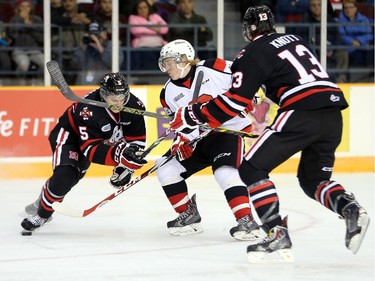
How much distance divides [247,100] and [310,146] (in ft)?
1.08

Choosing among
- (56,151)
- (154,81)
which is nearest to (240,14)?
(154,81)

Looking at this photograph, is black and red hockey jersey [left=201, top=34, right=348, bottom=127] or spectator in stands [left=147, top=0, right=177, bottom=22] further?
spectator in stands [left=147, top=0, right=177, bottom=22]

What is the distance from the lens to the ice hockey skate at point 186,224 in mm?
4841

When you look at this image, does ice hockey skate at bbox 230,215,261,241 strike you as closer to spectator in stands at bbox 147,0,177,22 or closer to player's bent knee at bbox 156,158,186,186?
player's bent knee at bbox 156,158,186,186

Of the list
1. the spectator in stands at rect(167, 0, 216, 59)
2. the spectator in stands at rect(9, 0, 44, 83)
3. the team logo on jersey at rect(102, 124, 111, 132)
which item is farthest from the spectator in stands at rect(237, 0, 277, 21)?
the team logo on jersey at rect(102, 124, 111, 132)

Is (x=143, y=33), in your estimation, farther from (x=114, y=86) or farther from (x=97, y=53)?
(x=114, y=86)

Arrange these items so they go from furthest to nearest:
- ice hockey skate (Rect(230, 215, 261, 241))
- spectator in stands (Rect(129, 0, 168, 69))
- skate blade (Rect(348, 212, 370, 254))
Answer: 1. spectator in stands (Rect(129, 0, 168, 69))
2. ice hockey skate (Rect(230, 215, 261, 241))
3. skate blade (Rect(348, 212, 370, 254))

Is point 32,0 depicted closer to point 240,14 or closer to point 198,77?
point 240,14

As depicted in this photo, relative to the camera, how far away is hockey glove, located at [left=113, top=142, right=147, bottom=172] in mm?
4703

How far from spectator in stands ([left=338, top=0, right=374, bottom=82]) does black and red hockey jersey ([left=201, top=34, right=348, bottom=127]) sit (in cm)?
406

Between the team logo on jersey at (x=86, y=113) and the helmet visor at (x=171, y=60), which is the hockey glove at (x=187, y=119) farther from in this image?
the team logo on jersey at (x=86, y=113)

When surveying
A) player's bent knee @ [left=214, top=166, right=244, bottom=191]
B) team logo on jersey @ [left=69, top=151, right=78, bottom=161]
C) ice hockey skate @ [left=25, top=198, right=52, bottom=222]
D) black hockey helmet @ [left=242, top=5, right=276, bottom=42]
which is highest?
black hockey helmet @ [left=242, top=5, right=276, bottom=42]

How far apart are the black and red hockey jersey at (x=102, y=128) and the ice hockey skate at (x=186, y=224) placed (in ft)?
1.29

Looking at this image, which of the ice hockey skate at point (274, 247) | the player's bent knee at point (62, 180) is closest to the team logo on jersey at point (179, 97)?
the player's bent knee at point (62, 180)
